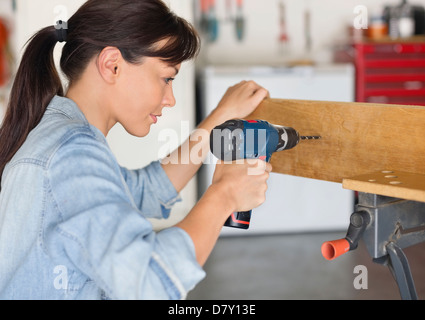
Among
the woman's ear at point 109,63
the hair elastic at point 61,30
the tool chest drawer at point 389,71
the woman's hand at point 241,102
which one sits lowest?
the tool chest drawer at point 389,71

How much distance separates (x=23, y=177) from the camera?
3.35 feet

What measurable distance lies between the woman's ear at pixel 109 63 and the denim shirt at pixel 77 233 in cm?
11

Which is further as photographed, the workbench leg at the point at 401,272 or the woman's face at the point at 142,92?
the woman's face at the point at 142,92

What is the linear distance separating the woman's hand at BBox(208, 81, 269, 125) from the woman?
222 mm

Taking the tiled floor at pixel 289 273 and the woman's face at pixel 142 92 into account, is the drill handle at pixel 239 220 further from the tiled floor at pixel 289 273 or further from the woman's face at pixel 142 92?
the tiled floor at pixel 289 273

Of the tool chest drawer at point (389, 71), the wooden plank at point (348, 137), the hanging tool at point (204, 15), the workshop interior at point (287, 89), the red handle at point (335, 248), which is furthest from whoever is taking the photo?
the hanging tool at point (204, 15)

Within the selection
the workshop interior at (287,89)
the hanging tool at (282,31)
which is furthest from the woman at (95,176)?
the hanging tool at (282,31)

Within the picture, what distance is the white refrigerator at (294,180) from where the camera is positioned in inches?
137

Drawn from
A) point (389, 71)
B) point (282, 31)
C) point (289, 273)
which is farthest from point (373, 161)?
point (282, 31)

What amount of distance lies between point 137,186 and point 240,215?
1.21 ft

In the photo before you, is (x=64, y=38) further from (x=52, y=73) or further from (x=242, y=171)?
(x=242, y=171)

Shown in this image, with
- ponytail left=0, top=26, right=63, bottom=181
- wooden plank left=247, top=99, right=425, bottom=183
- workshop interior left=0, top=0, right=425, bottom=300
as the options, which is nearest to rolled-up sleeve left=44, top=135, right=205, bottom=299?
ponytail left=0, top=26, right=63, bottom=181

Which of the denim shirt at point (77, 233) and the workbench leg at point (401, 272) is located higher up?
the denim shirt at point (77, 233)
